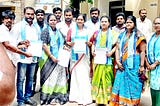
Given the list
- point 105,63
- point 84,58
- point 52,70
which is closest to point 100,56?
point 105,63

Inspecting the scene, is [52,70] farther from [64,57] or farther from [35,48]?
[35,48]

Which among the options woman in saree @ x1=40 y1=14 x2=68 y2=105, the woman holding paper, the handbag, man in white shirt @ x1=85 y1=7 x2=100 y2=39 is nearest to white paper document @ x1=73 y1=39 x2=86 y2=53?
the woman holding paper

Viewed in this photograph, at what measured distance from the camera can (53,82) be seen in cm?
561

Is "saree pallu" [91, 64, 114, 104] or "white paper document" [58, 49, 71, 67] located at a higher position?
"white paper document" [58, 49, 71, 67]

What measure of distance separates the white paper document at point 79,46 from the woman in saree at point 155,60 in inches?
44.9

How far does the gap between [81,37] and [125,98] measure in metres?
1.28

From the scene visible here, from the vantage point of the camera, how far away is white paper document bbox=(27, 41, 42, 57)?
5.15 metres

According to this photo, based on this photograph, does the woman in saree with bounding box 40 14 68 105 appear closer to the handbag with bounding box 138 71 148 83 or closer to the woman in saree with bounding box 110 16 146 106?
the woman in saree with bounding box 110 16 146 106

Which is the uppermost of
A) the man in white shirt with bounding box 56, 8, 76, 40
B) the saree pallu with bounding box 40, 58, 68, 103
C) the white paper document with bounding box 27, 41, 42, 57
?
the man in white shirt with bounding box 56, 8, 76, 40

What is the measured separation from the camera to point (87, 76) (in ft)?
18.1

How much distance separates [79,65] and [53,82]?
562 millimetres

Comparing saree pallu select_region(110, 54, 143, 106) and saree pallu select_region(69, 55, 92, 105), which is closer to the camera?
saree pallu select_region(110, 54, 143, 106)

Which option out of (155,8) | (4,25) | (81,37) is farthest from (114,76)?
(155,8)

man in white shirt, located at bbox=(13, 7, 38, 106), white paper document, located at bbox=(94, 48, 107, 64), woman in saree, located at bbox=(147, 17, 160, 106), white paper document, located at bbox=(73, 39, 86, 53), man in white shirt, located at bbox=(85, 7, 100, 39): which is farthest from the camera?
man in white shirt, located at bbox=(85, 7, 100, 39)
